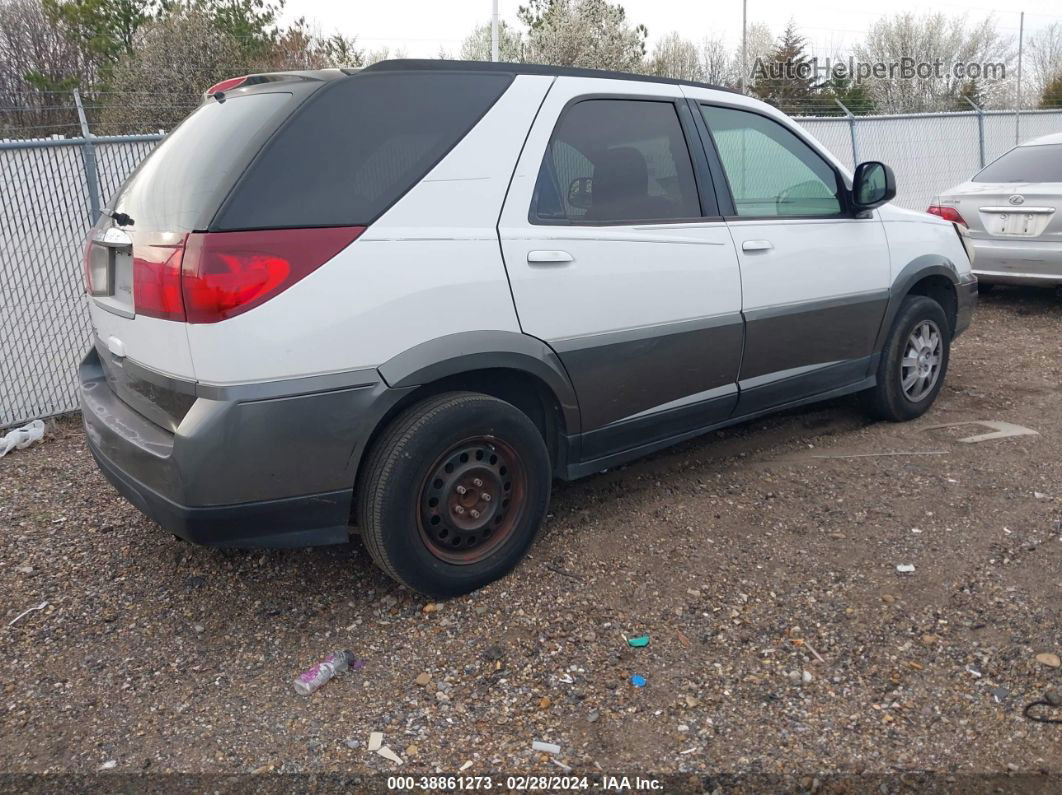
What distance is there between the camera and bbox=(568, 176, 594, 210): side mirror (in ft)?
11.1

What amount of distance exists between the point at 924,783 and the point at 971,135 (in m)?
13.3

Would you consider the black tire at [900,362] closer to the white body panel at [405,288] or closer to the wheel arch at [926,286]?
the wheel arch at [926,286]

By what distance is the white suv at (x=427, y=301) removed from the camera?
2.68 metres

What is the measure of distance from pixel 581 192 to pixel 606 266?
0.30m

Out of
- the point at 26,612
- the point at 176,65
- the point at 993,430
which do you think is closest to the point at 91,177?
the point at 26,612

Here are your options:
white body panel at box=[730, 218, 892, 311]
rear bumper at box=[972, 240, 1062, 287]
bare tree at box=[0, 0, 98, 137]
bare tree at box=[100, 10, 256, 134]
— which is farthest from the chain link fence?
bare tree at box=[0, 0, 98, 137]

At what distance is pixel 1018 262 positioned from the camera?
7859mm

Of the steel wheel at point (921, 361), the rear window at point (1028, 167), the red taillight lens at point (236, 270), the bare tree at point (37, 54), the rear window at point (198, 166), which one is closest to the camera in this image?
the red taillight lens at point (236, 270)

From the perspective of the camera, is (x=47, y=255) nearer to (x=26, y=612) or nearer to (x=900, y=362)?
(x=26, y=612)

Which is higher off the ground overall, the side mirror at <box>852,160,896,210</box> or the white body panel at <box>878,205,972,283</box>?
the side mirror at <box>852,160,896,210</box>

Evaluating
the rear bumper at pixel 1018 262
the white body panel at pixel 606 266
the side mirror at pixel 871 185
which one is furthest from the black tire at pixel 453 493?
the rear bumper at pixel 1018 262

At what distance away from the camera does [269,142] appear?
8.93ft

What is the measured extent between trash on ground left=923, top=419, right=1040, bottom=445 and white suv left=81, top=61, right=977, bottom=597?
1.42m

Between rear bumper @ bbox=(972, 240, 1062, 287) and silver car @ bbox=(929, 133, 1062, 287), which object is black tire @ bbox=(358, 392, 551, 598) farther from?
rear bumper @ bbox=(972, 240, 1062, 287)
